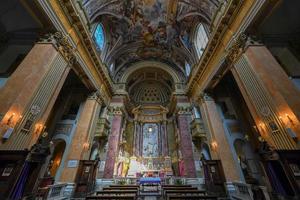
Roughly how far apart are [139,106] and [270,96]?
14797mm

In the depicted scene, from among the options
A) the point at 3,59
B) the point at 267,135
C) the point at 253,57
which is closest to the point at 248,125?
the point at 267,135

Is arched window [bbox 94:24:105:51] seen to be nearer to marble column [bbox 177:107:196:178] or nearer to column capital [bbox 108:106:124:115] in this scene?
column capital [bbox 108:106:124:115]

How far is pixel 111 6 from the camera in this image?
11984 mm

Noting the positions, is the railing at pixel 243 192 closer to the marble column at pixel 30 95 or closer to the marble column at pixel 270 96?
the marble column at pixel 270 96

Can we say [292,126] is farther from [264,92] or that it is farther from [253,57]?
[253,57]

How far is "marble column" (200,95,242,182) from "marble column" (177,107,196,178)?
3.18 metres

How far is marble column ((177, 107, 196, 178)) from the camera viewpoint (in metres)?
12.3

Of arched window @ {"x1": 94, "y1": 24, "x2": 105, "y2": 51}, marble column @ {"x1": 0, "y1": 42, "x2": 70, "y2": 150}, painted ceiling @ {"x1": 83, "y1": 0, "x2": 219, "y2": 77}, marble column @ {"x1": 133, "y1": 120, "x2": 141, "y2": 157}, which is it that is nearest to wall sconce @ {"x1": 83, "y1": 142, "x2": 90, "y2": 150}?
marble column @ {"x1": 0, "y1": 42, "x2": 70, "y2": 150}

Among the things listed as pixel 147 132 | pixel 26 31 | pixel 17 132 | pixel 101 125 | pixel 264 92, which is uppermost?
pixel 26 31

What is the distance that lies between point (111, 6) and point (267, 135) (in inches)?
542

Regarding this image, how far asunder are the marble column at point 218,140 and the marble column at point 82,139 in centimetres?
884

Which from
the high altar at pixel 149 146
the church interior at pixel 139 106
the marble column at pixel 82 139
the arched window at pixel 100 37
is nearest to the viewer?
the church interior at pixel 139 106

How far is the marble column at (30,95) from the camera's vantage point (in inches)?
187

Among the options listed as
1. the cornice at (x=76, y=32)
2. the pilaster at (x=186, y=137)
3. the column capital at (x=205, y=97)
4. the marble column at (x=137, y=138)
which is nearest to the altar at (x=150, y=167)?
the marble column at (x=137, y=138)
